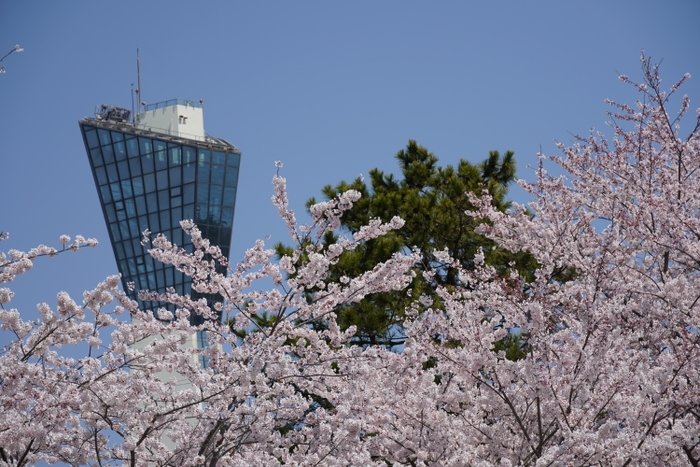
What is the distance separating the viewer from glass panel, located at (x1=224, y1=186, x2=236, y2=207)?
44875 millimetres

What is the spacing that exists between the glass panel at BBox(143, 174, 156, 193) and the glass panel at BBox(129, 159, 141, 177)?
0.51m

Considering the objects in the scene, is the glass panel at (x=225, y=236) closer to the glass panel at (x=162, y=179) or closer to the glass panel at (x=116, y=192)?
the glass panel at (x=162, y=179)

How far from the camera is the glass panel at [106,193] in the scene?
146 feet

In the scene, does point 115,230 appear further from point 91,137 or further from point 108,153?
point 91,137

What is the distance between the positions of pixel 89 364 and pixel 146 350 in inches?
18.0

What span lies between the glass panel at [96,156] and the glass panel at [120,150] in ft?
3.13

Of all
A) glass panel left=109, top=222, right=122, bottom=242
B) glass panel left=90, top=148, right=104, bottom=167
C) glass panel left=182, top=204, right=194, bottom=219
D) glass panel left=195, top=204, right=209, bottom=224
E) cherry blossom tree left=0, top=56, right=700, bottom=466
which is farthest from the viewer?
glass panel left=90, top=148, right=104, bottom=167

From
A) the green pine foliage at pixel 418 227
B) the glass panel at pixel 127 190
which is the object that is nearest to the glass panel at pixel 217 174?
the glass panel at pixel 127 190

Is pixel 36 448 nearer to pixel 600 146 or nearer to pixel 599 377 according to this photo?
pixel 599 377

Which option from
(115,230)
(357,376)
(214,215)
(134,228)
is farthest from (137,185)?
(357,376)

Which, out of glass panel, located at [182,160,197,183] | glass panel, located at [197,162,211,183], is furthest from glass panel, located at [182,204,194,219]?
glass panel, located at [197,162,211,183]

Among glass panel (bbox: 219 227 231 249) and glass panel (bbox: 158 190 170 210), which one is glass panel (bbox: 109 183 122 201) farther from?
glass panel (bbox: 219 227 231 249)

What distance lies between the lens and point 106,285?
579 centimetres

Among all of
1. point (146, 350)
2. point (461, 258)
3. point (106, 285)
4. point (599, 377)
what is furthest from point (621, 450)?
point (461, 258)
